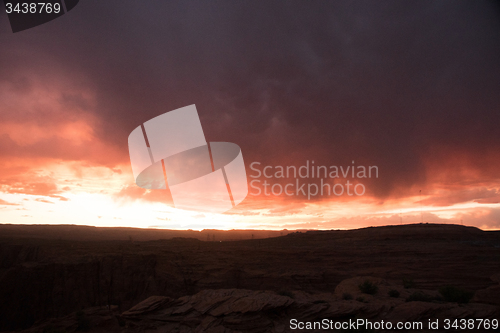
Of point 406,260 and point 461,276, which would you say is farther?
point 406,260

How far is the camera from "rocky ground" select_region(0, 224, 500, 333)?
43.7ft

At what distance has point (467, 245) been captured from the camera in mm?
37438

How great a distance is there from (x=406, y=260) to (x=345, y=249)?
7748 mm

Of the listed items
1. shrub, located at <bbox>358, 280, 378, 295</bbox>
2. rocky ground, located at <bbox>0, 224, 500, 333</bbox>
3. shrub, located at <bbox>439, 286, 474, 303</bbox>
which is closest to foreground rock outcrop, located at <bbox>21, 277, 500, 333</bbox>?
rocky ground, located at <bbox>0, 224, 500, 333</bbox>

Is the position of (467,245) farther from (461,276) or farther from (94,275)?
(94,275)

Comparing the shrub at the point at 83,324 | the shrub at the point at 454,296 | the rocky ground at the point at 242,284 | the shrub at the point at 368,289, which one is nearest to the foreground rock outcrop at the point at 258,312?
the rocky ground at the point at 242,284

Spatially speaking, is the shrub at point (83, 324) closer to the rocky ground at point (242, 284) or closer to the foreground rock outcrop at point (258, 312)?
the rocky ground at point (242, 284)

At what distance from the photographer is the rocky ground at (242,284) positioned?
43.7 ft

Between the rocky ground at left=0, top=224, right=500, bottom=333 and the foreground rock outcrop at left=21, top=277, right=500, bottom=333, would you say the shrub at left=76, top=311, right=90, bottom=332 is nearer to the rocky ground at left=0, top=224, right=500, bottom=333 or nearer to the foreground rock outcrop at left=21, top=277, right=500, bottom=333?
the rocky ground at left=0, top=224, right=500, bottom=333

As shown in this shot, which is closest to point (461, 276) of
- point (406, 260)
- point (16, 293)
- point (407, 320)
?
point (406, 260)

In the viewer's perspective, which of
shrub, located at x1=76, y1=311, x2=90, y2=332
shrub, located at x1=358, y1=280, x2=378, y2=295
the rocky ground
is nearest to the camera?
the rocky ground

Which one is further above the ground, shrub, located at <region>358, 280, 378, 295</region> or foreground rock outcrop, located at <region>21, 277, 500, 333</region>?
foreground rock outcrop, located at <region>21, 277, 500, 333</region>

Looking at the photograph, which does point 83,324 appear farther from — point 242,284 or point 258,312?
point 242,284

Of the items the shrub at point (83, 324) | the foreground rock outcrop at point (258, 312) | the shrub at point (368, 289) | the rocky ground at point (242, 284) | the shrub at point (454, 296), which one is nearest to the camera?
the foreground rock outcrop at point (258, 312)
